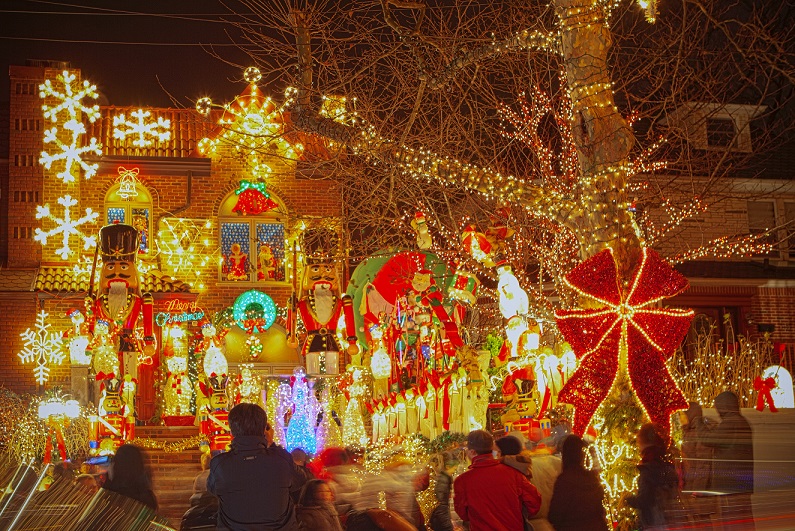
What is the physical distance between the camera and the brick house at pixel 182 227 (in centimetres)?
2262

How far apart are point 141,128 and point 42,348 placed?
567 cm

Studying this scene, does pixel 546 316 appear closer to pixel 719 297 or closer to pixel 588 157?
pixel 588 157

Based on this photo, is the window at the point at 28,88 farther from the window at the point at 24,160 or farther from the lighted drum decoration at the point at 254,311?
the lighted drum decoration at the point at 254,311

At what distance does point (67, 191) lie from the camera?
23125 mm

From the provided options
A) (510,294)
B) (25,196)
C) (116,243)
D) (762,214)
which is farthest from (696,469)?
(25,196)

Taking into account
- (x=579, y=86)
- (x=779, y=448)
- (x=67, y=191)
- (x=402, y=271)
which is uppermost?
(x=67, y=191)

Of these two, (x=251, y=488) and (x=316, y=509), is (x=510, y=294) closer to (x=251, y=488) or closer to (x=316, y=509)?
(x=316, y=509)

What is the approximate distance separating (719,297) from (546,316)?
1157cm

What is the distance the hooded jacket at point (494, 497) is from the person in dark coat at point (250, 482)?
1.49 meters

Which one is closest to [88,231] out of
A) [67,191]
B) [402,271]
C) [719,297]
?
[67,191]

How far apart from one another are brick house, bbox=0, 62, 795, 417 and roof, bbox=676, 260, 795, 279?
34mm

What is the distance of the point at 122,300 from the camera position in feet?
56.2

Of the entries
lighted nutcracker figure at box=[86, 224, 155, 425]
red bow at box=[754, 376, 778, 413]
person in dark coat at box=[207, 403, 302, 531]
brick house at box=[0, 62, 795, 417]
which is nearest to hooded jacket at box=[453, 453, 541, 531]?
person in dark coat at box=[207, 403, 302, 531]

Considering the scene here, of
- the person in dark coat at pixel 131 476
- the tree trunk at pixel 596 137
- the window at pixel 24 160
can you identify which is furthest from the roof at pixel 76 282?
the person in dark coat at pixel 131 476
